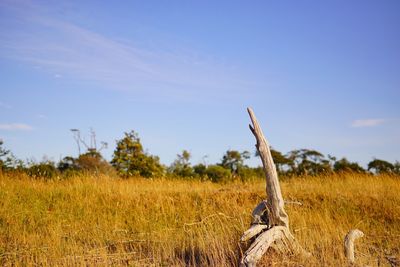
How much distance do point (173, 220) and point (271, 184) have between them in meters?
4.59

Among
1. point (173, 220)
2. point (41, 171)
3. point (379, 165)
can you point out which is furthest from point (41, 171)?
point (379, 165)

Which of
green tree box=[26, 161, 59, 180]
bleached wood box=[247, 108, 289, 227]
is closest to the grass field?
bleached wood box=[247, 108, 289, 227]

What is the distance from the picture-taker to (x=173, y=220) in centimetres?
977

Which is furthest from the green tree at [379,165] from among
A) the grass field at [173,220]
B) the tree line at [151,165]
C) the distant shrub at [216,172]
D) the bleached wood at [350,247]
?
the bleached wood at [350,247]

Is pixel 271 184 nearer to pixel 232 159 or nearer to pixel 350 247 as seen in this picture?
pixel 350 247

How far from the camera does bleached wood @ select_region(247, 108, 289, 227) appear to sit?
18.7 ft

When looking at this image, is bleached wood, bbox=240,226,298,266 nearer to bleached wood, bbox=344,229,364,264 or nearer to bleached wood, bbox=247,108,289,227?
bleached wood, bbox=247,108,289,227

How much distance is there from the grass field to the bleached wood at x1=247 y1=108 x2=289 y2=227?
0.55m

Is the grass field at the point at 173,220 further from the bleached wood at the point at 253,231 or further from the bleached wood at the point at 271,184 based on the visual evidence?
the bleached wood at the point at 271,184

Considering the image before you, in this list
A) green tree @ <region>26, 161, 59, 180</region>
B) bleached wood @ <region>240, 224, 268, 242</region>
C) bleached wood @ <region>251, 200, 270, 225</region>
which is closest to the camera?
bleached wood @ <region>240, 224, 268, 242</region>

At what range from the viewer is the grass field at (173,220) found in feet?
21.1

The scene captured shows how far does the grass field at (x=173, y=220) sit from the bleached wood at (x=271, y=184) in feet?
1.82

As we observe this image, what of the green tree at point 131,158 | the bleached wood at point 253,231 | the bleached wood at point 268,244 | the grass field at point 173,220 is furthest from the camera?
the green tree at point 131,158

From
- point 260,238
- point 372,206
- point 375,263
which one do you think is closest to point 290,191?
point 372,206
